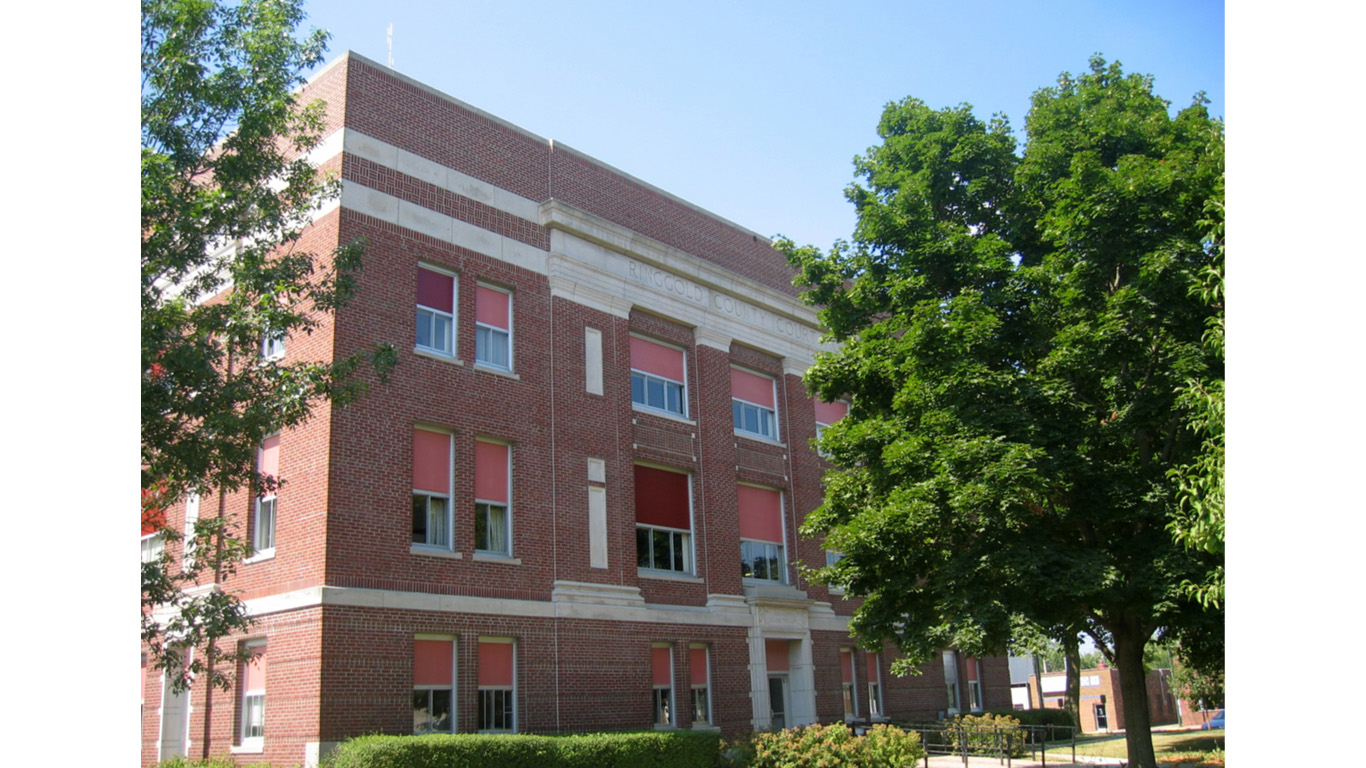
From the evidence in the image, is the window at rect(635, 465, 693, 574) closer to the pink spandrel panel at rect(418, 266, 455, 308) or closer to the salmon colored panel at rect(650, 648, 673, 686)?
the salmon colored panel at rect(650, 648, 673, 686)

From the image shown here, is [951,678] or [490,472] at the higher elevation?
[490,472]

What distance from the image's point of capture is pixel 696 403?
2730cm

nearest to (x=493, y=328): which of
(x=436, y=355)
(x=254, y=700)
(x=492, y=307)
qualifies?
(x=492, y=307)

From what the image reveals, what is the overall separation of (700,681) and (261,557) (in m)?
10.6

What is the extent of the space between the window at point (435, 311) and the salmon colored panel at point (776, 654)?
38.2 feet

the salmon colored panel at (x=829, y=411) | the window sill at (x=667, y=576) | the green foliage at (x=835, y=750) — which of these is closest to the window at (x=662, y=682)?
the window sill at (x=667, y=576)

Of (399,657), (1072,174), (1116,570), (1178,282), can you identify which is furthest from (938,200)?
(399,657)

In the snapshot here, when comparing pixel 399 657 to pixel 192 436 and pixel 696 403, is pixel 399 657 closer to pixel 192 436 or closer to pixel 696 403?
pixel 192 436

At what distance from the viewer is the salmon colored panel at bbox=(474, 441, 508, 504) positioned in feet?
71.6

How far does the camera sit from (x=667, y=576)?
25047 mm

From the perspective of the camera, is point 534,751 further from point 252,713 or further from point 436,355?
point 436,355

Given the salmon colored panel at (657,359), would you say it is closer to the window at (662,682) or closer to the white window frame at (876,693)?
the window at (662,682)

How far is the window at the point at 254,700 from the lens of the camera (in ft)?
64.3

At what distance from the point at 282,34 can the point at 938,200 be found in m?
13.2
